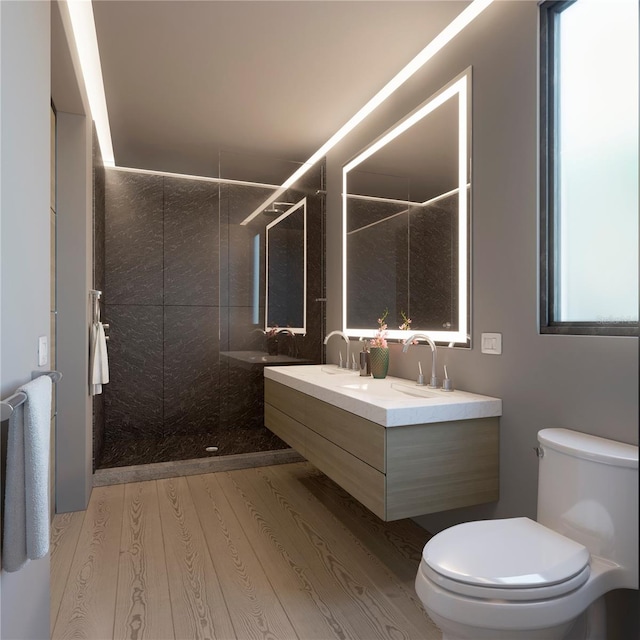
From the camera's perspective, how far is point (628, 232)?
540 millimetres

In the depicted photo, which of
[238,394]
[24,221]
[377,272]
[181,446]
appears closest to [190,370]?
[181,446]

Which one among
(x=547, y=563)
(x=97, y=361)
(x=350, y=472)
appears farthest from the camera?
(x=97, y=361)

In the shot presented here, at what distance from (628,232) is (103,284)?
4.17 m

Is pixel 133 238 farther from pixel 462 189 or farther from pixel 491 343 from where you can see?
pixel 491 343

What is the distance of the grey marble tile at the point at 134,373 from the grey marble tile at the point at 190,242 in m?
0.32

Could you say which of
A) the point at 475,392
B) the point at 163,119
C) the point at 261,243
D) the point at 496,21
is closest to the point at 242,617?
the point at 475,392

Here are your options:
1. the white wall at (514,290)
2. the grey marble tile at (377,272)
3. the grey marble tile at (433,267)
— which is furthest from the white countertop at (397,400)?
the grey marble tile at (377,272)

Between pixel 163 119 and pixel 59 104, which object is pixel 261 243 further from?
pixel 59 104

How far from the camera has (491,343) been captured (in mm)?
2068

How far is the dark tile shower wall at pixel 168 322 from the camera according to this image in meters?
3.87

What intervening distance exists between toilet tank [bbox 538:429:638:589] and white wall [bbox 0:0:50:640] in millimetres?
1560

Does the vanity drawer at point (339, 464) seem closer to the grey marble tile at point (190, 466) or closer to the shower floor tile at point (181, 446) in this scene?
the grey marble tile at point (190, 466)

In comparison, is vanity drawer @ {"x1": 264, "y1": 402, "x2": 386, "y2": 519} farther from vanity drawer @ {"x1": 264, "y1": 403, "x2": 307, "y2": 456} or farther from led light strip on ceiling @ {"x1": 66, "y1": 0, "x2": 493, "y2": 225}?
led light strip on ceiling @ {"x1": 66, "y1": 0, "x2": 493, "y2": 225}

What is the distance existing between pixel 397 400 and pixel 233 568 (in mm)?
1107
